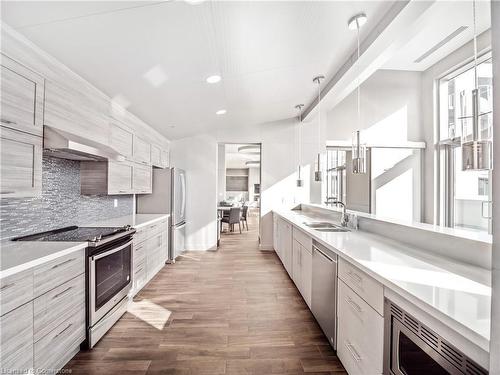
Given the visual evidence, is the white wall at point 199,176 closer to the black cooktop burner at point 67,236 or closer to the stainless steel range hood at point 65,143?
the black cooktop burner at point 67,236

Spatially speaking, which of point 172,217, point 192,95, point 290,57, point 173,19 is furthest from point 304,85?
point 172,217

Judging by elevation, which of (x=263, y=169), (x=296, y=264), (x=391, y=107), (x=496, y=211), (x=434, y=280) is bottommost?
(x=296, y=264)

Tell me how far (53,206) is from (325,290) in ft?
8.65

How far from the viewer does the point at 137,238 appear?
3256 millimetres

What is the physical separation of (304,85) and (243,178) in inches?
444

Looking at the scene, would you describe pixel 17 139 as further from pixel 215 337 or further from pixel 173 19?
pixel 215 337

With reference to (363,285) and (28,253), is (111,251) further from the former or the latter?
(363,285)

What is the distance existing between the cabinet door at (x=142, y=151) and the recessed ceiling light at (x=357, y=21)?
2.96 meters

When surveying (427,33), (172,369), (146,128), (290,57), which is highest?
(427,33)

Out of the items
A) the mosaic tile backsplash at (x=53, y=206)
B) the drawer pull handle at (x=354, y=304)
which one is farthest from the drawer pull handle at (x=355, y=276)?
the mosaic tile backsplash at (x=53, y=206)

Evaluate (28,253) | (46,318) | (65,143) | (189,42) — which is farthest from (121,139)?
(46,318)

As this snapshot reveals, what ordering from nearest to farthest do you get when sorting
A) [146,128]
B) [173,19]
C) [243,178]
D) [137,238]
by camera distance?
[173,19] < [137,238] < [146,128] < [243,178]

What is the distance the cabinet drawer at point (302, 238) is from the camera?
2.79 m

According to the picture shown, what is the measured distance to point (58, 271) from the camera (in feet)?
5.97
